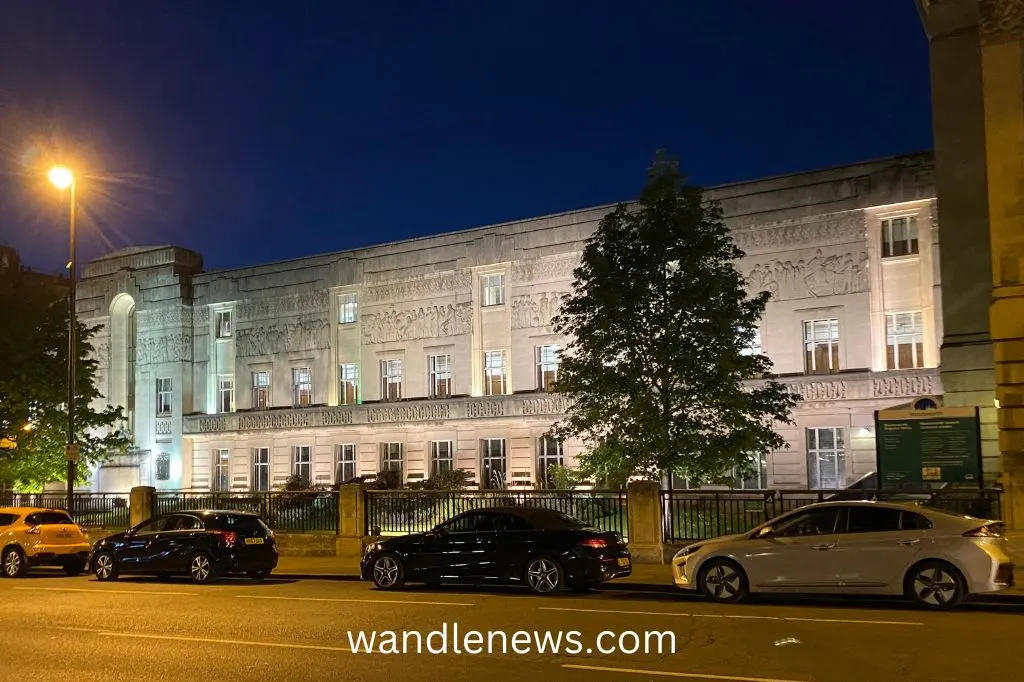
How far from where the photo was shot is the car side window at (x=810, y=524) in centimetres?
1441

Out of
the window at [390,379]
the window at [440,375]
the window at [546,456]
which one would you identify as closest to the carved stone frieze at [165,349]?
the window at [390,379]

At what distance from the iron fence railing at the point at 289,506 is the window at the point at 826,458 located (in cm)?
1578

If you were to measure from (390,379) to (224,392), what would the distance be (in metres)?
9.94

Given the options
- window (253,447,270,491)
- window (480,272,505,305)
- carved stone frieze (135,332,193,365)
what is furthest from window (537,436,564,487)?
carved stone frieze (135,332,193,365)

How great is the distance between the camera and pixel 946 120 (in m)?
26.6

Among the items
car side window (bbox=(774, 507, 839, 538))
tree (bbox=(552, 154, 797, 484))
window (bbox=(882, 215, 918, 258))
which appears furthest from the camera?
window (bbox=(882, 215, 918, 258))

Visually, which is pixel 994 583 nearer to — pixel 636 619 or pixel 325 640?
pixel 636 619

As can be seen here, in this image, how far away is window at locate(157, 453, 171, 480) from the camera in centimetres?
4766

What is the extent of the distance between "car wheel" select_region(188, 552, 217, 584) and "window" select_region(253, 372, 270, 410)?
2664 centimetres

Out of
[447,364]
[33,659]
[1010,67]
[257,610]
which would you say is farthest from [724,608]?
[447,364]

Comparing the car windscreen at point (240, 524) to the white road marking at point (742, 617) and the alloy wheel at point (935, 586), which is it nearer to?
the white road marking at point (742, 617)

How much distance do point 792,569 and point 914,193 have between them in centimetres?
2014

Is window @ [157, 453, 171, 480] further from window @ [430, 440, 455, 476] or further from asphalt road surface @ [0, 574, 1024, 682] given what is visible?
asphalt road surface @ [0, 574, 1024, 682]

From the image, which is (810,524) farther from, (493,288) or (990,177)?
(493,288)
